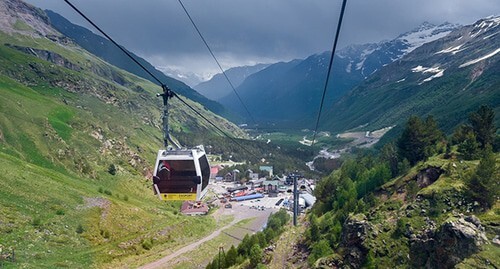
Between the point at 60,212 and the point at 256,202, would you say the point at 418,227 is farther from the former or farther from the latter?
the point at 256,202

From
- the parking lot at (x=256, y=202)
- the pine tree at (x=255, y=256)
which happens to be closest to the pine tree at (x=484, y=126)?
the pine tree at (x=255, y=256)

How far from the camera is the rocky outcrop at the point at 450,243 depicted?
3641 cm

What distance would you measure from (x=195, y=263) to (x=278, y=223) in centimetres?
2196

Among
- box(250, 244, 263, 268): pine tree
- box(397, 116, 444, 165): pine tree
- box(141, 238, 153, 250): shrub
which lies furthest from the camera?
box(141, 238, 153, 250): shrub

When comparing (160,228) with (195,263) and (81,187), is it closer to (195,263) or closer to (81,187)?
(195,263)

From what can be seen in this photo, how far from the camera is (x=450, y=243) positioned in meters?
37.4

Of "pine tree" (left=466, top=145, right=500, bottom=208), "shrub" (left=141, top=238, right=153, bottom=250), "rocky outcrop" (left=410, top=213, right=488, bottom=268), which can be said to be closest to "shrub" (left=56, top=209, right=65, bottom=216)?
"shrub" (left=141, top=238, right=153, bottom=250)

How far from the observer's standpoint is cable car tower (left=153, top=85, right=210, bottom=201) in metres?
28.2

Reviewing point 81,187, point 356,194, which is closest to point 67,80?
point 81,187

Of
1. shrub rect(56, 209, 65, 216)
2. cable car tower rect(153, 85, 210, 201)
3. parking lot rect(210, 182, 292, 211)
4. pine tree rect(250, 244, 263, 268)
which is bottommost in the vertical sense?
parking lot rect(210, 182, 292, 211)

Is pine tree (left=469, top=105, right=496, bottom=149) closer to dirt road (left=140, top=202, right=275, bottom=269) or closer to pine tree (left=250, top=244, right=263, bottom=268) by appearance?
pine tree (left=250, top=244, right=263, bottom=268)

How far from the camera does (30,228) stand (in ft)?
184

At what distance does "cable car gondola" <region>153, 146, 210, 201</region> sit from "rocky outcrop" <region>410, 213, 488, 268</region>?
25.2m

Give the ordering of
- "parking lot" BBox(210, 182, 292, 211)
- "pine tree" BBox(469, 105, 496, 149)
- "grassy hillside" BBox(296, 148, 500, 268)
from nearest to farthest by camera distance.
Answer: "grassy hillside" BBox(296, 148, 500, 268) < "pine tree" BBox(469, 105, 496, 149) < "parking lot" BBox(210, 182, 292, 211)
